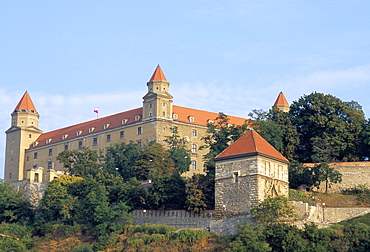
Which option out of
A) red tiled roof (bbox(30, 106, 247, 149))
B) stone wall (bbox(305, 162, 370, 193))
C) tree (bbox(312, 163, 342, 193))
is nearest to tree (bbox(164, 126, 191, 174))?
red tiled roof (bbox(30, 106, 247, 149))

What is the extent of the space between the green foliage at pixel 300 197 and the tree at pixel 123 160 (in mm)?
18966

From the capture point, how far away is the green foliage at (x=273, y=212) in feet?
169

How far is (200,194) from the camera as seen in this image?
58312mm

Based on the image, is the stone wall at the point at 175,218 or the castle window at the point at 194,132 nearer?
the stone wall at the point at 175,218

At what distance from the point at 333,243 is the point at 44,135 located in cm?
5782

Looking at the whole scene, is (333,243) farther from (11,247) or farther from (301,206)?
(11,247)

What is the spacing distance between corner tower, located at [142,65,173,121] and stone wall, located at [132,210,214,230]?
80.9ft

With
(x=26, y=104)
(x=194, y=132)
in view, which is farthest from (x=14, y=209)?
(x=26, y=104)

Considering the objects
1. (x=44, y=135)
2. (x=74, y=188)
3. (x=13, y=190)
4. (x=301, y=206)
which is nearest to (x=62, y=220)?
(x=74, y=188)

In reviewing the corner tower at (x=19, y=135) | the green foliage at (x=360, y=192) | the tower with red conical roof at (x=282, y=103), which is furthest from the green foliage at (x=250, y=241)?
the corner tower at (x=19, y=135)

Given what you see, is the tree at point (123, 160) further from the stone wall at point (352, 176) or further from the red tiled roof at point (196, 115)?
the stone wall at point (352, 176)

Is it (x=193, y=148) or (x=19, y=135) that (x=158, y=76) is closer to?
(x=193, y=148)

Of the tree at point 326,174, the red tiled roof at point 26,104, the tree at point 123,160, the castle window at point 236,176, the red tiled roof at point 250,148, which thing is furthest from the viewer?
the red tiled roof at point 26,104

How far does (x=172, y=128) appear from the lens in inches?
3374
